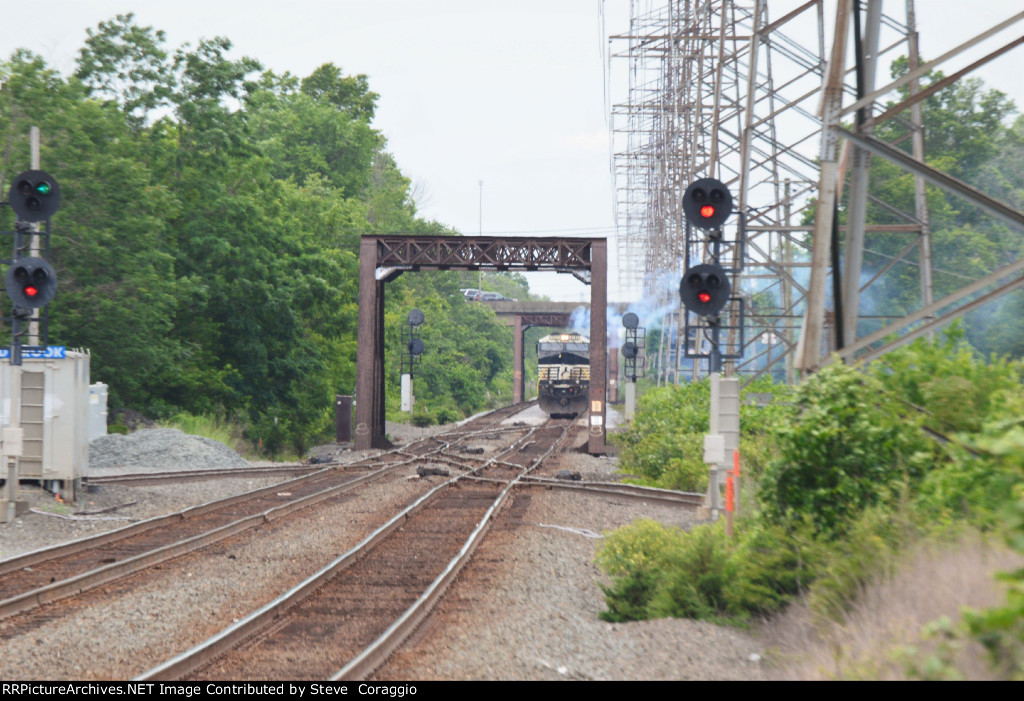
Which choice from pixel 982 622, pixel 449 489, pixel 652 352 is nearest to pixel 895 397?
pixel 982 622

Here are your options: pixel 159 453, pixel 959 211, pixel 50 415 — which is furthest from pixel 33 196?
pixel 959 211

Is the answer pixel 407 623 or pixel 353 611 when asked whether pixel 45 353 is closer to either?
pixel 353 611

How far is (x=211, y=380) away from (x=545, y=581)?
2648 cm

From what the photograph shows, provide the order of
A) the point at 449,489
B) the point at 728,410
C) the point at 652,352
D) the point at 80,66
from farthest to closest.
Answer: the point at 652,352, the point at 80,66, the point at 449,489, the point at 728,410

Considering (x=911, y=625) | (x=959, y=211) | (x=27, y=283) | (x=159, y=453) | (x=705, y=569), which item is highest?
(x=959, y=211)

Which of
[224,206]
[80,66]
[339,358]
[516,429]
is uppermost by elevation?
[80,66]

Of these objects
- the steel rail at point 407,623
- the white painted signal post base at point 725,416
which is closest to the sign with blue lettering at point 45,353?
the steel rail at point 407,623

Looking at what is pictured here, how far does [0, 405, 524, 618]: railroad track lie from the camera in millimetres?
11094

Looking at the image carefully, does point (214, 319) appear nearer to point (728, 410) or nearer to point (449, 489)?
point (449, 489)

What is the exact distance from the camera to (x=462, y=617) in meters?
9.90

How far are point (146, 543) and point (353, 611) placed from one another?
5.56 metres

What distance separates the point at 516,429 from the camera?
45.3 meters

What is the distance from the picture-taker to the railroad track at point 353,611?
25.9 ft

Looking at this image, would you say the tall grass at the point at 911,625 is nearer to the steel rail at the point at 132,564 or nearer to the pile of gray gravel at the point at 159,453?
the steel rail at the point at 132,564
